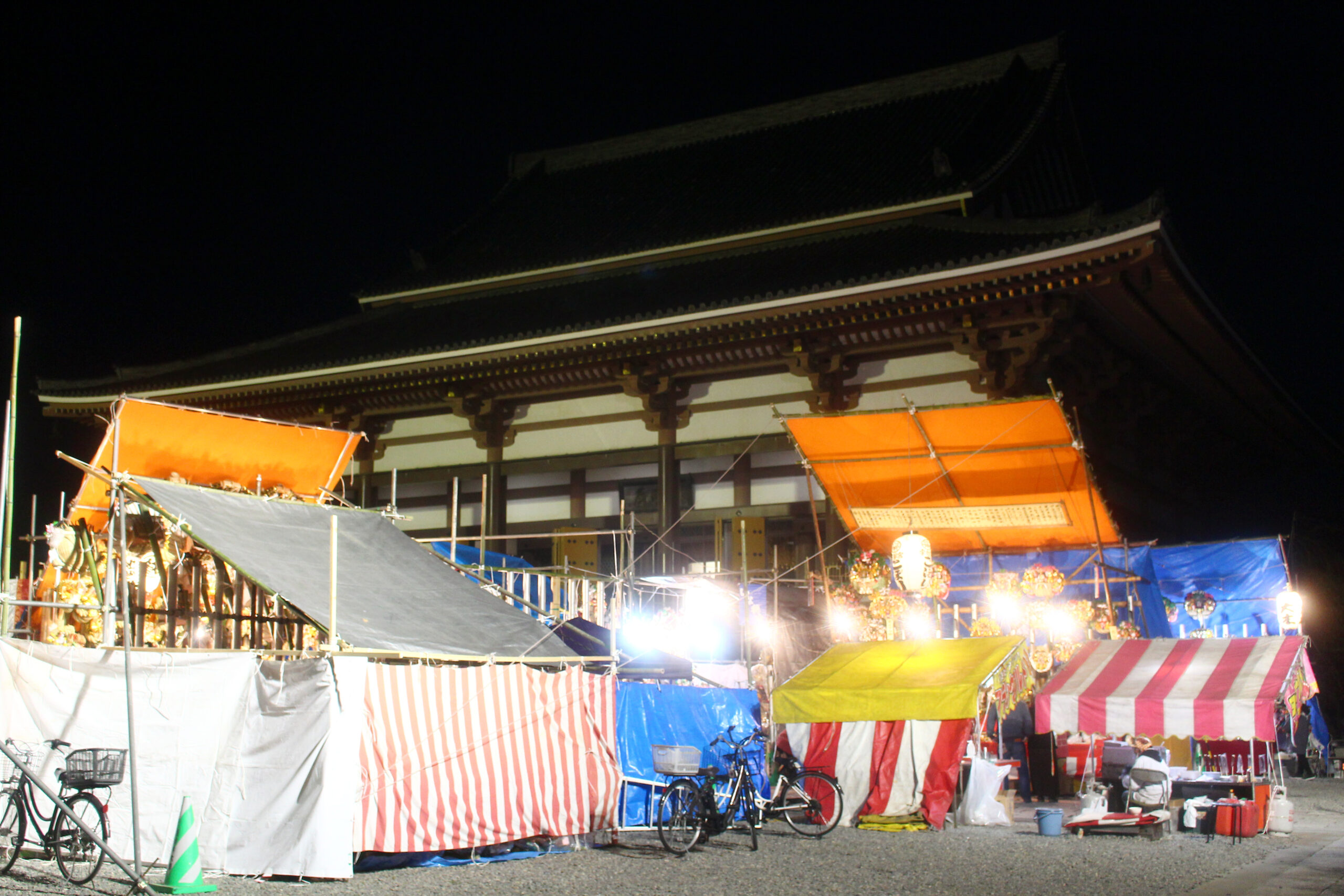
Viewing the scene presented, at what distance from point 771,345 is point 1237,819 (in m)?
8.37

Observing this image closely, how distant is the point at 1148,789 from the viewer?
11.0 m

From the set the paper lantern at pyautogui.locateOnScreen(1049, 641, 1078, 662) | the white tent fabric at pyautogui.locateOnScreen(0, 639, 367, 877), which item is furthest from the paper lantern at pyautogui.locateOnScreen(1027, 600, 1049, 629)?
the white tent fabric at pyautogui.locateOnScreen(0, 639, 367, 877)

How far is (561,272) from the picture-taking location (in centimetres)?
1989

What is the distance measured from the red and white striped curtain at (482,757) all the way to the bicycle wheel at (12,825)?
7.50ft

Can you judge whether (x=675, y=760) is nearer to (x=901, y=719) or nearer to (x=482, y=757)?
(x=482, y=757)

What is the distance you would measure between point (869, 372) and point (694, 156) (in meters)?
9.32

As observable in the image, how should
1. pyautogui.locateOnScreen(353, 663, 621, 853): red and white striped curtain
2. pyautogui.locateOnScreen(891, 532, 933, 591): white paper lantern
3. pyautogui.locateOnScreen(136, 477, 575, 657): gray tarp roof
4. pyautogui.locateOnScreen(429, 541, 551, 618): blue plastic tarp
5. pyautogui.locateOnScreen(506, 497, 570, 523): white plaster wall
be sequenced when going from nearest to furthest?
pyautogui.locateOnScreen(353, 663, 621, 853): red and white striped curtain < pyautogui.locateOnScreen(136, 477, 575, 657): gray tarp roof < pyautogui.locateOnScreen(891, 532, 933, 591): white paper lantern < pyautogui.locateOnScreen(429, 541, 551, 618): blue plastic tarp < pyautogui.locateOnScreen(506, 497, 570, 523): white plaster wall

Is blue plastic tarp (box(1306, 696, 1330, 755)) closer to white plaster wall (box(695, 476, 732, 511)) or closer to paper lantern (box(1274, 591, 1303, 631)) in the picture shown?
paper lantern (box(1274, 591, 1303, 631))

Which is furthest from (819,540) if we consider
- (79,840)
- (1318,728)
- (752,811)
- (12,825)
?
(12,825)

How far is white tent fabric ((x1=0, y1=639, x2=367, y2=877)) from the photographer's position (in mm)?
7961

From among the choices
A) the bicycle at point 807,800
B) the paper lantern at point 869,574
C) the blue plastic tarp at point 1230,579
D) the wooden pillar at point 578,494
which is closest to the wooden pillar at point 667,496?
the wooden pillar at point 578,494

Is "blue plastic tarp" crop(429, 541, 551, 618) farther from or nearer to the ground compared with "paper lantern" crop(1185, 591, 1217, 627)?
farther from the ground

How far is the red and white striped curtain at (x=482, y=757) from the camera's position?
27.8 feet

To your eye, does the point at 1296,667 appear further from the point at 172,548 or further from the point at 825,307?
the point at 172,548
